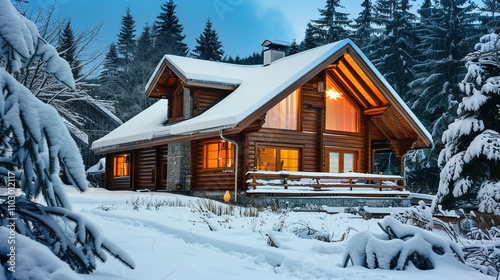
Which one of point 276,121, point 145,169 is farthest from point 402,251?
point 145,169

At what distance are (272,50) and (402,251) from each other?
22224 millimetres

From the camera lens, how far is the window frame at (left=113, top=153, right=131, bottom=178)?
Answer: 29.9m

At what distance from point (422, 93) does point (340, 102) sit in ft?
54.4

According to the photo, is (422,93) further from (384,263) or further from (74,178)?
(74,178)

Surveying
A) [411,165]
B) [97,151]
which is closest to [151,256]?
[97,151]

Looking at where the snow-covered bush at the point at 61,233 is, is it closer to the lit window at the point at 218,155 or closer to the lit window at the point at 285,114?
the lit window at the point at 218,155

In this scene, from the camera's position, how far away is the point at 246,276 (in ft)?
17.4

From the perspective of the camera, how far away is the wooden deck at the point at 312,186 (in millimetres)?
19125

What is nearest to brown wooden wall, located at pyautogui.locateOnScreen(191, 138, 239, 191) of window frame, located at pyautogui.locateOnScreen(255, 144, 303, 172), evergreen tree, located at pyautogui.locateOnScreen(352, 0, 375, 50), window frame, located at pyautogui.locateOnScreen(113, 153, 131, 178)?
window frame, located at pyautogui.locateOnScreen(255, 144, 303, 172)

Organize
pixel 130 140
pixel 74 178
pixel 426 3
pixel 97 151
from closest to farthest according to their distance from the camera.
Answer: pixel 74 178 < pixel 130 140 < pixel 97 151 < pixel 426 3

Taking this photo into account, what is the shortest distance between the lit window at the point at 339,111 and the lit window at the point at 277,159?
2.45 meters

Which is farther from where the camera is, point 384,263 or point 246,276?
point 384,263

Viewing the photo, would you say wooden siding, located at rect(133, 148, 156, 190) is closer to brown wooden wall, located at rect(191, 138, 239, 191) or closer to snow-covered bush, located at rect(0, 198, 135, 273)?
brown wooden wall, located at rect(191, 138, 239, 191)

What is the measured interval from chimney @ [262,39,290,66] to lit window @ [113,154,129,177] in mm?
9656
